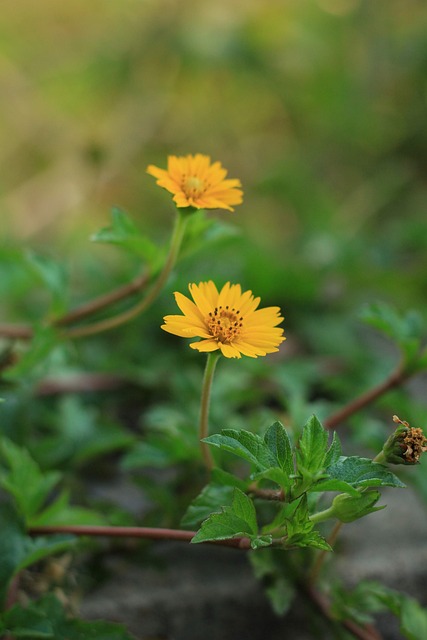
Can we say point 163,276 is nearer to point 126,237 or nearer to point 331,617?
point 126,237

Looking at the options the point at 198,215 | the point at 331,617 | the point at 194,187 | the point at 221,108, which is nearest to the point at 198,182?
the point at 194,187

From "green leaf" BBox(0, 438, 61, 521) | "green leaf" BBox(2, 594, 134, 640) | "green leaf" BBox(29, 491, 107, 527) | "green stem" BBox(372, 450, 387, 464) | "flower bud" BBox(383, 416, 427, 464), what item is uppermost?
"flower bud" BBox(383, 416, 427, 464)

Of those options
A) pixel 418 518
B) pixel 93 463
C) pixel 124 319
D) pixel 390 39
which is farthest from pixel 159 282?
pixel 390 39

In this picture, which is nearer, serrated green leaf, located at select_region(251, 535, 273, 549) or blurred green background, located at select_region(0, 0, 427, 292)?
serrated green leaf, located at select_region(251, 535, 273, 549)

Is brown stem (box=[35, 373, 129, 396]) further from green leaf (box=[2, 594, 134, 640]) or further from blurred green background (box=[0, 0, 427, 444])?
blurred green background (box=[0, 0, 427, 444])

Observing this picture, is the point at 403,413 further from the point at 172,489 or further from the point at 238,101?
the point at 238,101

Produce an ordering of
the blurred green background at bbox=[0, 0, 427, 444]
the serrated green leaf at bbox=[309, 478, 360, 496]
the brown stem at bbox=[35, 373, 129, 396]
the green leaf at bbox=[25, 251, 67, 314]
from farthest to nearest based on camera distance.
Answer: the blurred green background at bbox=[0, 0, 427, 444] < the brown stem at bbox=[35, 373, 129, 396] < the green leaf at bbox=[25, 251, 67, 314] < the serrated green leaf at bbox=[309, 478, 360, 496]

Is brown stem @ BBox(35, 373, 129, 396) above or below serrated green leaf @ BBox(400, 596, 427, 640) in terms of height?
above

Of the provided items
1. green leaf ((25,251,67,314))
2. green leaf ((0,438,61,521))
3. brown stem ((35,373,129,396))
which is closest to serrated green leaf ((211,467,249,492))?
green leaf ((0,438,61,521))
